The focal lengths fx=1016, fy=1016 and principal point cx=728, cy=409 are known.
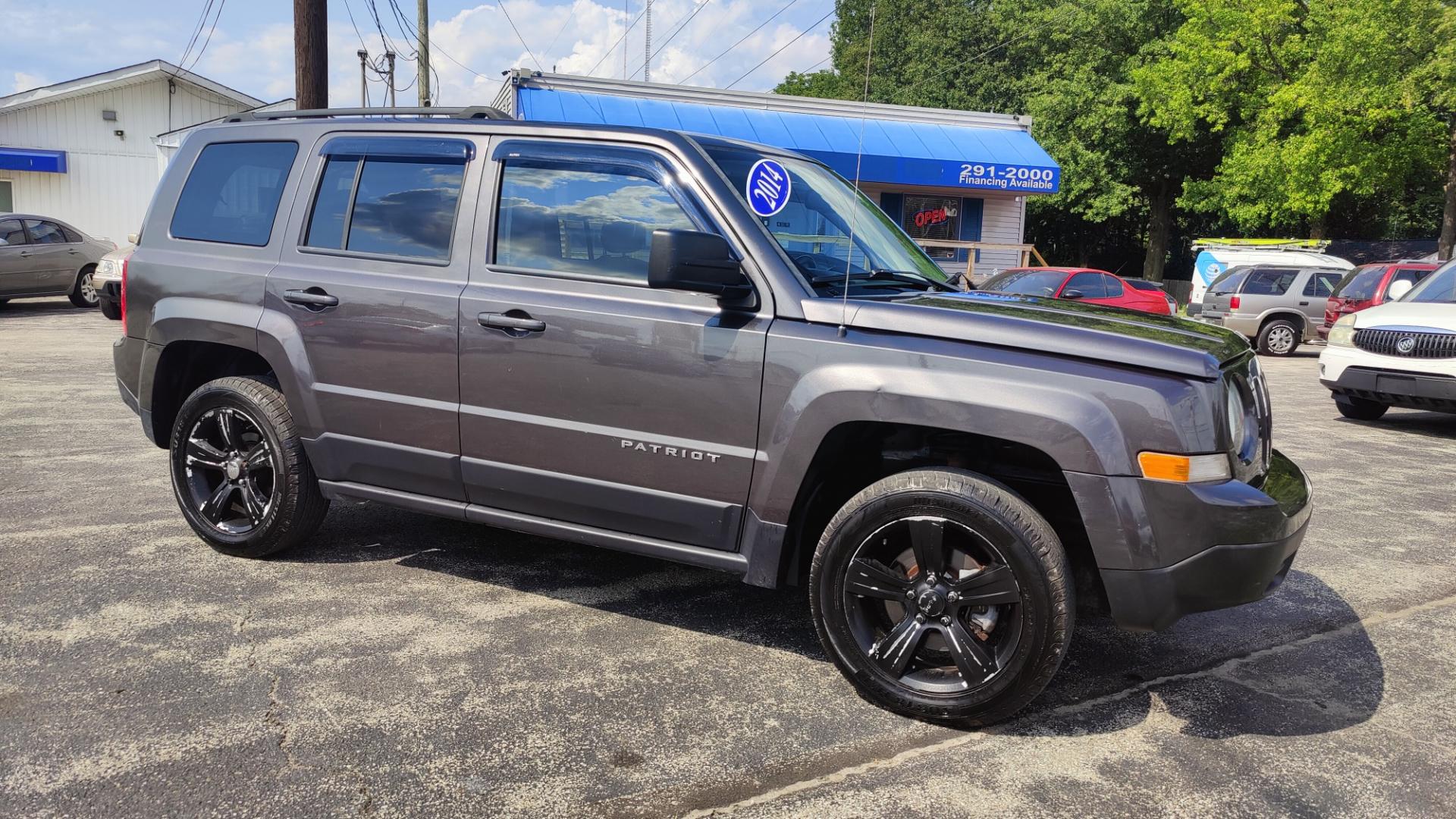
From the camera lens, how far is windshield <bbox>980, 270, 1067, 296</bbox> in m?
15.3

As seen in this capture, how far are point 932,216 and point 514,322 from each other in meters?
22.2

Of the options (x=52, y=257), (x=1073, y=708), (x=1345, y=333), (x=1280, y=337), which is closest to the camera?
(x=1073, y=708)

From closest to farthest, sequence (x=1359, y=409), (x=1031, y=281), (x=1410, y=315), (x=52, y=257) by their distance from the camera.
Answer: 1. (x=1410, y=315)
2. (x=1359, y=409)
3. (x=1031, y=281)
4. (x=52, y=257)

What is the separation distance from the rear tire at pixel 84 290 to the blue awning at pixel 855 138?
8.54 meters

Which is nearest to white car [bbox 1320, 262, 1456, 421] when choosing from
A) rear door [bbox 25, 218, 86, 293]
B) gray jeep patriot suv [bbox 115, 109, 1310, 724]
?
gray jeep patriot suv [bbox 115, 109, 1310, 724]

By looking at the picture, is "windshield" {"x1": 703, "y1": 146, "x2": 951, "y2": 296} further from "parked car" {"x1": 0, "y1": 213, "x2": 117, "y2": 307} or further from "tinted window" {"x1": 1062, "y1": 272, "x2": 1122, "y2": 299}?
"parked car" {"x1": 0, "y1": 213, "x2": 117, "y2": 307}

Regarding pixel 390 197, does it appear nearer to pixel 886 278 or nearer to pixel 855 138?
pixel 886 278

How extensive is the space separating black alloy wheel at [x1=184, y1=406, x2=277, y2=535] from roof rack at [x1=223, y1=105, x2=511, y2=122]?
1.39 metres

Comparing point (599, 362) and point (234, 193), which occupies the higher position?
point (234, 193)

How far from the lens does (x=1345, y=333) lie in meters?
10.0

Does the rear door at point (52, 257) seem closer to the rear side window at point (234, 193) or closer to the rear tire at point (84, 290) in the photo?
the rear tire at point (84, 290)

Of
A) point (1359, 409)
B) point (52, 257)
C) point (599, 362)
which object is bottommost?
point (1359, 409)

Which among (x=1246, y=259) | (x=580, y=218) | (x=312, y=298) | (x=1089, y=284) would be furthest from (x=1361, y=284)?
(x=312, y=298)

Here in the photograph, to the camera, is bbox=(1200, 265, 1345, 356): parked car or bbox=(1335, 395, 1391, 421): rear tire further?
bbox=(1200, 265, 1345, 356): parked car
